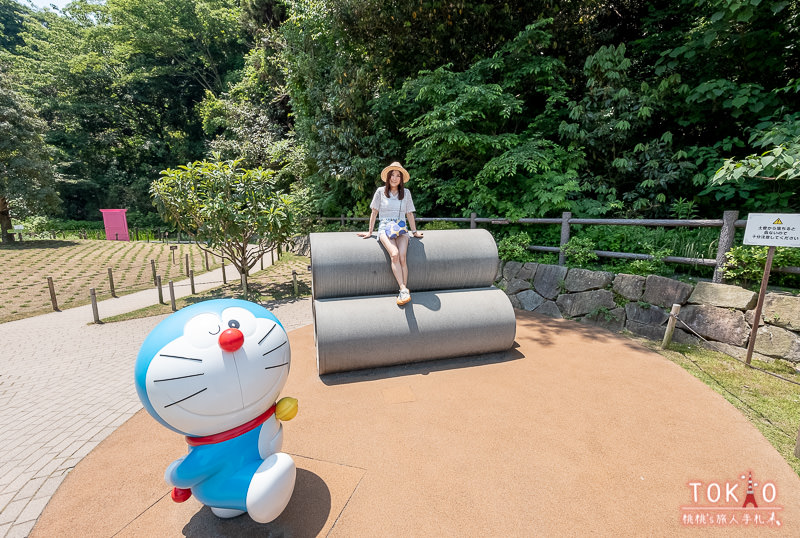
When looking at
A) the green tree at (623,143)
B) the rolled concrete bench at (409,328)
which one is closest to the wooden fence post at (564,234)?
the green tree at (623,143)

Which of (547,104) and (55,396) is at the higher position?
(547,104)

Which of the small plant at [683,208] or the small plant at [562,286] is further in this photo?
the small plant at [562,286]

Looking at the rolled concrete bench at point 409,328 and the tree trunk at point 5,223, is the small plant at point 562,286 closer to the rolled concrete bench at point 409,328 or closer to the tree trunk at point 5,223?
the rolled concrete bench at point 409,328

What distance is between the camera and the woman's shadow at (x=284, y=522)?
Answer: 2.10m

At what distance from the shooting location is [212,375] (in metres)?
1.89

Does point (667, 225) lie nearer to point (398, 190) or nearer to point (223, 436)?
point (398, 190)

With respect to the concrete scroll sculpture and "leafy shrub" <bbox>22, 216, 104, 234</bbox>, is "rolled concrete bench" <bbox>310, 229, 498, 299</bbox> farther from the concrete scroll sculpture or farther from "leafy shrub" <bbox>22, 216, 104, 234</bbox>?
"leafy shrub" <bbox>22, 216, 104, 234</bbox>

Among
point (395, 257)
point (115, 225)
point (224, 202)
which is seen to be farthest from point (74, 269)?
point (395, 257)

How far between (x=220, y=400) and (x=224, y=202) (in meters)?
7.04

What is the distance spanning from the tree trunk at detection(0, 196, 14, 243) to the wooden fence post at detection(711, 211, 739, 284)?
2743 cm

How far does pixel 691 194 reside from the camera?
22.2 feet

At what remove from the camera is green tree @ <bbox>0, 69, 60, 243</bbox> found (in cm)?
1734

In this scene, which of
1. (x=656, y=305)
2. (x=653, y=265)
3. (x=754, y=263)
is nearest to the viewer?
(x=754, y=263)

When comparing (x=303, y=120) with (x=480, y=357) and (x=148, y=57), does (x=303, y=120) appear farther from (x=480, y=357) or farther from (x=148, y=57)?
(x=148, y=57)
